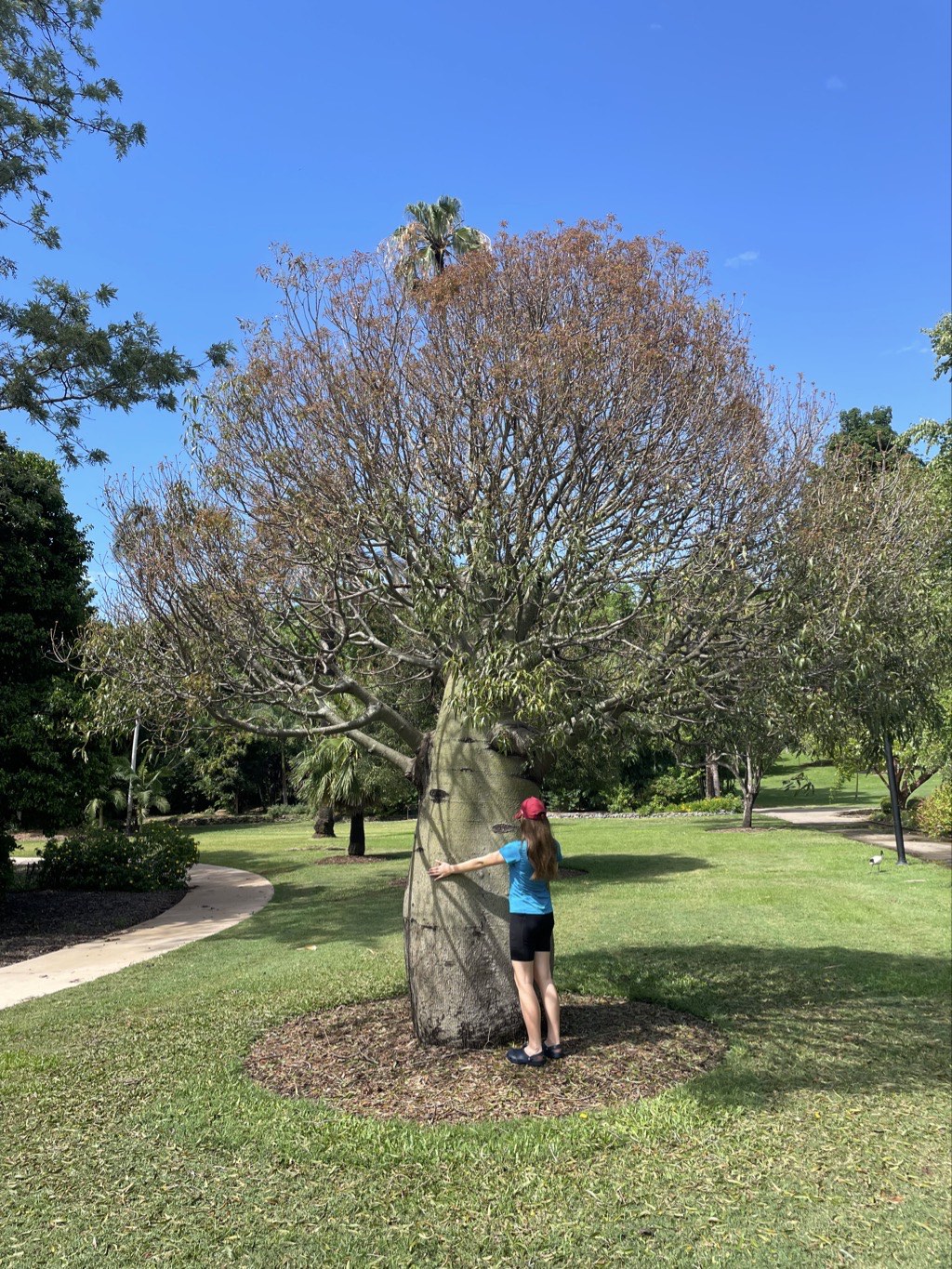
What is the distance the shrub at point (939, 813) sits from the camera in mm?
19812

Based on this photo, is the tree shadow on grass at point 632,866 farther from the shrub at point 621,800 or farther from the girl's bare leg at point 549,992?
the shrub at point 621,800

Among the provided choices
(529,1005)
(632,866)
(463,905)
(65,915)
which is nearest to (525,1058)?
(529,1005)

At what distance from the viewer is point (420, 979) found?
6.16 m

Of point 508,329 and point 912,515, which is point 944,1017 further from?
point 508,329

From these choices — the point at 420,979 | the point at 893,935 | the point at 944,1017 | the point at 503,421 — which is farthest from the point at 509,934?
the point at 893,935

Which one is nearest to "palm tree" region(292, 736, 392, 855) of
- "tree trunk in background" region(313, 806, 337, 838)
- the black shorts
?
"tree trunk in background" region(313, 806, 337, 838)

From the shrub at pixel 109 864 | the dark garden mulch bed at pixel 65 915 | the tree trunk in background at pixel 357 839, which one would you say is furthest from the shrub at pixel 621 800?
the dark garden mulch bed at pixel 65 915

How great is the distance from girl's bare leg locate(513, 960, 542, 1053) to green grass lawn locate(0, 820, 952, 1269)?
0.70 feet

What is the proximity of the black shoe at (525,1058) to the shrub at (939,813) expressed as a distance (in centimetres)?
1745

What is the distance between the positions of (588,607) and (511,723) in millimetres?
1021

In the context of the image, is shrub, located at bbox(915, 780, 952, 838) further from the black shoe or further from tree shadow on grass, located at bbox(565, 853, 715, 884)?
the black shoe

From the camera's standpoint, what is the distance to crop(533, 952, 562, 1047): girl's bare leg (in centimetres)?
577

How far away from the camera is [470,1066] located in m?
5.72

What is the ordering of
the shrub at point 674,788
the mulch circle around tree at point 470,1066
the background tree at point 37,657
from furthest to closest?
the shrub at point 674,788
the background tree at point 37,657
the mulch circle around tree at point 470,1066
